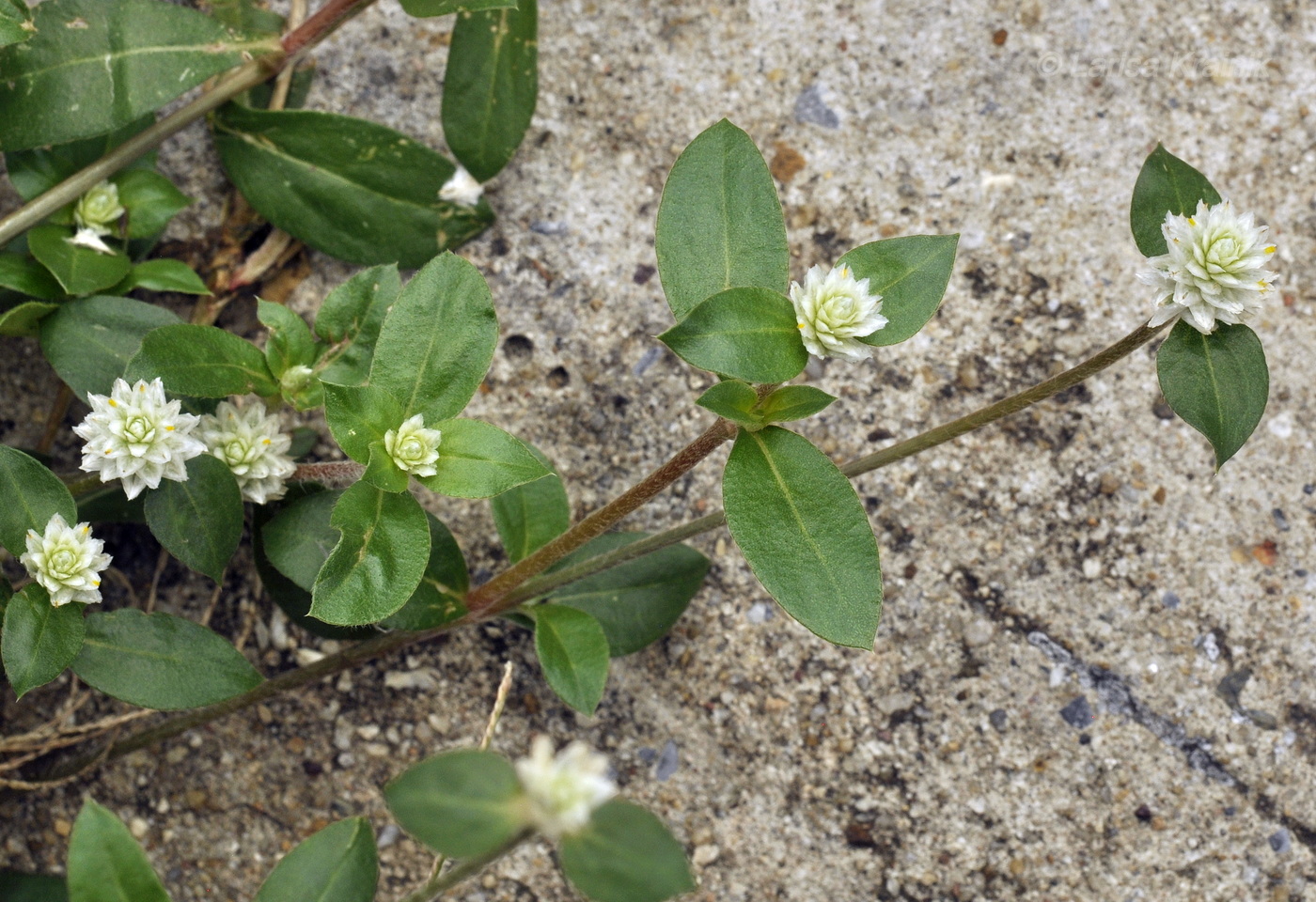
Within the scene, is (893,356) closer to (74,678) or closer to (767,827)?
(767,827)

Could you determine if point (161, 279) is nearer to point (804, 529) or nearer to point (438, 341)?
point (438, 341)

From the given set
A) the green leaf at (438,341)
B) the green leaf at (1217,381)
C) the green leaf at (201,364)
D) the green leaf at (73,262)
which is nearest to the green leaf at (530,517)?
the green leaf at (438,341)

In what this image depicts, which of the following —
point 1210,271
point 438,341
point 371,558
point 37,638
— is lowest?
point 37,638

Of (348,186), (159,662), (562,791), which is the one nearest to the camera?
(562,791)

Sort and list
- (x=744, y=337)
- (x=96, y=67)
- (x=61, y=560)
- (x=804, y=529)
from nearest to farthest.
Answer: (x=744, y=337)
(x=804, y=529)
(x=61, y=560)
(x=96, y=67)

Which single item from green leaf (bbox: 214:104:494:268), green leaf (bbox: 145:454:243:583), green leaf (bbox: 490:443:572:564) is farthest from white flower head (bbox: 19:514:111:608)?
Answer: green leaf (bbox: 214:104:494:268)

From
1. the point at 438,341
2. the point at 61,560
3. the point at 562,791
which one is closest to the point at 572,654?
the point at 438,341

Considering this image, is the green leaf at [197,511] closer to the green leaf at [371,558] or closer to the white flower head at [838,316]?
the green leaf at [371,558]
